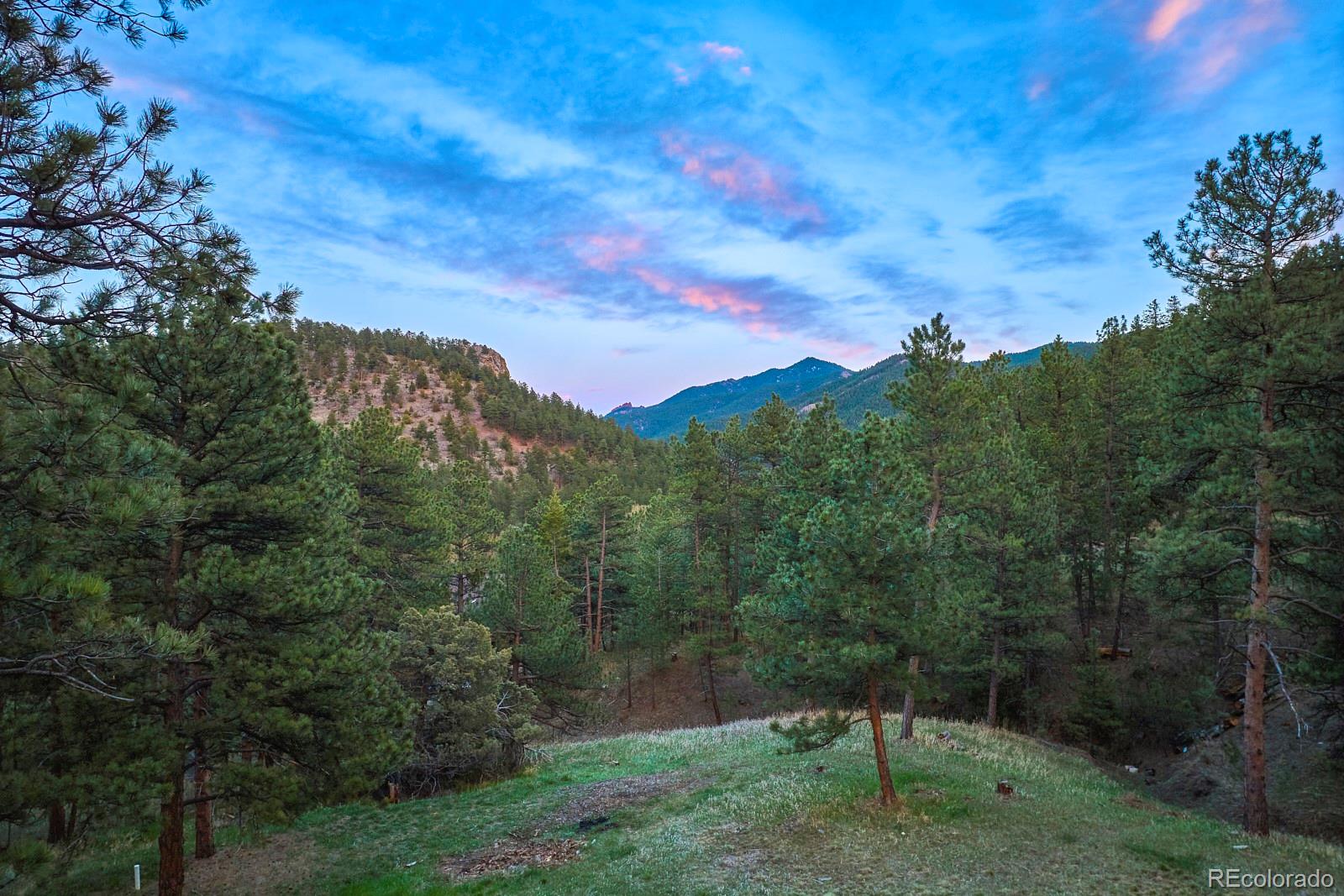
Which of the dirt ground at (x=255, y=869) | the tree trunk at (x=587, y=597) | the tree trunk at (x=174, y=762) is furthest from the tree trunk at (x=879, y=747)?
the tree trunk at (x=587, y=597)

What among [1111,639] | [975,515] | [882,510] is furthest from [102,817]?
[1111,639]

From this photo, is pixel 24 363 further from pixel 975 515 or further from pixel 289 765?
pixel 975 515

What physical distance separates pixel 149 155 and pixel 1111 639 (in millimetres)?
39144

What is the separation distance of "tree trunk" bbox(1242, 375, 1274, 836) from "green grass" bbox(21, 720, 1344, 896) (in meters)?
0.88

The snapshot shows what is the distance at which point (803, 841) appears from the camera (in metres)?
11.2

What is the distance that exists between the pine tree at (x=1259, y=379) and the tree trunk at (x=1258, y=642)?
0.02 meters

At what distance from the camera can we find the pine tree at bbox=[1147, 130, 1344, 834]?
1165 centimetres

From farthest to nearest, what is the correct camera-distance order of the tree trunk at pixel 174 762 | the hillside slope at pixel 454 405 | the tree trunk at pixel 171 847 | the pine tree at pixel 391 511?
the hillside slope at pixel 454 405 < the pine tree at pixel 391 511 < the tree trunk at pixel 171 847 < the tree trunk at pixel 174 762

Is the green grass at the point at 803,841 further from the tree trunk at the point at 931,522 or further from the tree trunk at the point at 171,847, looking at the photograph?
the tree trunk at the point at 171,847

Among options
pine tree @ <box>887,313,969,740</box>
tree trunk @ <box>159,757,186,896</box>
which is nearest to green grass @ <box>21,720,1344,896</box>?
tree trunk @ <box>159,757,186,896</box>

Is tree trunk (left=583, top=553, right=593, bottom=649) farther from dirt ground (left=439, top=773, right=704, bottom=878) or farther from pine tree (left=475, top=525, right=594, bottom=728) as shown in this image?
dirt ground (left=439, top=773, right=704, bottom=878)

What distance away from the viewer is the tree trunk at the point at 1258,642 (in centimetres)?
1183

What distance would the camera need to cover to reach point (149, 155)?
5.09m

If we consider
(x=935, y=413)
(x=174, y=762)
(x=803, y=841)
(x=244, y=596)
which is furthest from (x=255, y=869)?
(x=935, y=413)
